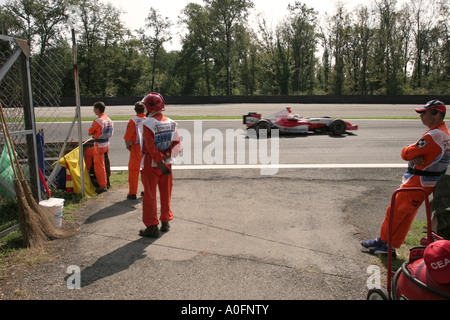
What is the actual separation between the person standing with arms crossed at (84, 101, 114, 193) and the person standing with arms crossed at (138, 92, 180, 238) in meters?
2.17

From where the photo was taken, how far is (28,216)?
4324 millimetres

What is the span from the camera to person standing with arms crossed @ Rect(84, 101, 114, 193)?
6625 mm

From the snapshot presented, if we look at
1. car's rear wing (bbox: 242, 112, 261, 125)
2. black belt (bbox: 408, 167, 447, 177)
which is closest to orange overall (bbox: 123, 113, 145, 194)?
black belt (bbox: 408, 167, 447, 177)

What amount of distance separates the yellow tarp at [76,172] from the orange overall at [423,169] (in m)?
5.41

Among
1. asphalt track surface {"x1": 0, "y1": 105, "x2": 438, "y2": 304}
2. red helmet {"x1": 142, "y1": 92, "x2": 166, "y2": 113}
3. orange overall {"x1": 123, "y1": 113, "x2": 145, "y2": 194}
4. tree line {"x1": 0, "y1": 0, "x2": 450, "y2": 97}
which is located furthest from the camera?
tree line {"x1": 0, "y1": 0, "x2": 450, "y2": 97}

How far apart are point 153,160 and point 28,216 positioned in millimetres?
1741

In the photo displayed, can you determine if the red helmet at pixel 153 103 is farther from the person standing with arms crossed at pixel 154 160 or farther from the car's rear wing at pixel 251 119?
the car's rear wing at pixel 251 119

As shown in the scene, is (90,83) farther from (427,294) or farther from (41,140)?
(427,294)

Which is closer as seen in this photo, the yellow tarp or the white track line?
the yellow tarp

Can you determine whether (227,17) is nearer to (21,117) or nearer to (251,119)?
(251,119)

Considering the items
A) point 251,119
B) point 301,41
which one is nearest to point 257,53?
point 301,41

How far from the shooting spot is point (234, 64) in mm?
59844

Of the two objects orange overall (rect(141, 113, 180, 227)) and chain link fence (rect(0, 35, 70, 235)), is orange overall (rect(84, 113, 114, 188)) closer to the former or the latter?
chain link fence (rect(0, 35, 70, 235))

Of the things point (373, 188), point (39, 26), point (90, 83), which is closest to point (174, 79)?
point (90, 83)
